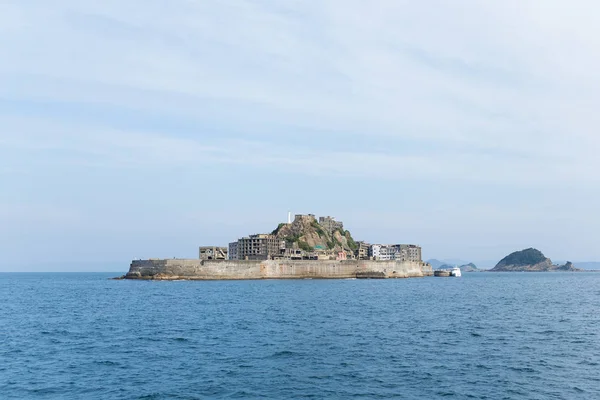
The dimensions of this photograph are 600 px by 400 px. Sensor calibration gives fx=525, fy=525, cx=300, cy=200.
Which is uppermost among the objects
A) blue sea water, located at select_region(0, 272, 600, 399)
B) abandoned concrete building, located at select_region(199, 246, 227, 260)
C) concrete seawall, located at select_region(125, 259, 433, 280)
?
abandoned concrete building, located at select_region(199, 246, 227, 260)

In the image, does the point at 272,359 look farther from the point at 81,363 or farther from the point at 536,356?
the point at 536,356

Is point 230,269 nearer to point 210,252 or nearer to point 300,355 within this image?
point 210,252

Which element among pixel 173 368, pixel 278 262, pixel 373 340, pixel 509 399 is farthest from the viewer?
pixel 278 262

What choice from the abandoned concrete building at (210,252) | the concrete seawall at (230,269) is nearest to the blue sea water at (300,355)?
the concrete seawall at (230,269)

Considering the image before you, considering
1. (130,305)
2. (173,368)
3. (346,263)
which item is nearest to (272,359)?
(173,368)

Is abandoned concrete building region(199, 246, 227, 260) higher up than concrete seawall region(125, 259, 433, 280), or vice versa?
abandoned concrete building region(199, 246, 227, 260)

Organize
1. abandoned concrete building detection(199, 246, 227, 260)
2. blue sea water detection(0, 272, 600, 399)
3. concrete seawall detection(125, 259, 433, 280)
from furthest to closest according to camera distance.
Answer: abandoned concrete building detection(199, 246, 227, 260) → concrete seawall detection(125, 259, 433, 280) → blue sea water detection(0, 272, 600, 399)

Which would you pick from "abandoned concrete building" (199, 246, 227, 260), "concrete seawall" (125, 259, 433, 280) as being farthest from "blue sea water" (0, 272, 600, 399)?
"abandoned concrete building" (199, 246, 227, 260)

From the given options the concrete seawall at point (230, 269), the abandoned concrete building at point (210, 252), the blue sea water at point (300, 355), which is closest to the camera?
the blue sea water at point (300, 355)

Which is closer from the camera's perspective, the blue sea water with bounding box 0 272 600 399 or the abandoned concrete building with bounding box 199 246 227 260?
the blue sea water with bounding box 0 272 600 399

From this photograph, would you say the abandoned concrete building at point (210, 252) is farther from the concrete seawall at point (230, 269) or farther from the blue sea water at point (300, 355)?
the blue sea water at point (300, 355)

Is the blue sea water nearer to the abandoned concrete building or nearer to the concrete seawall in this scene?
the concrete seawall

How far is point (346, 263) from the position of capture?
194375 mm

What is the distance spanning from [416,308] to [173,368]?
1935 inches
